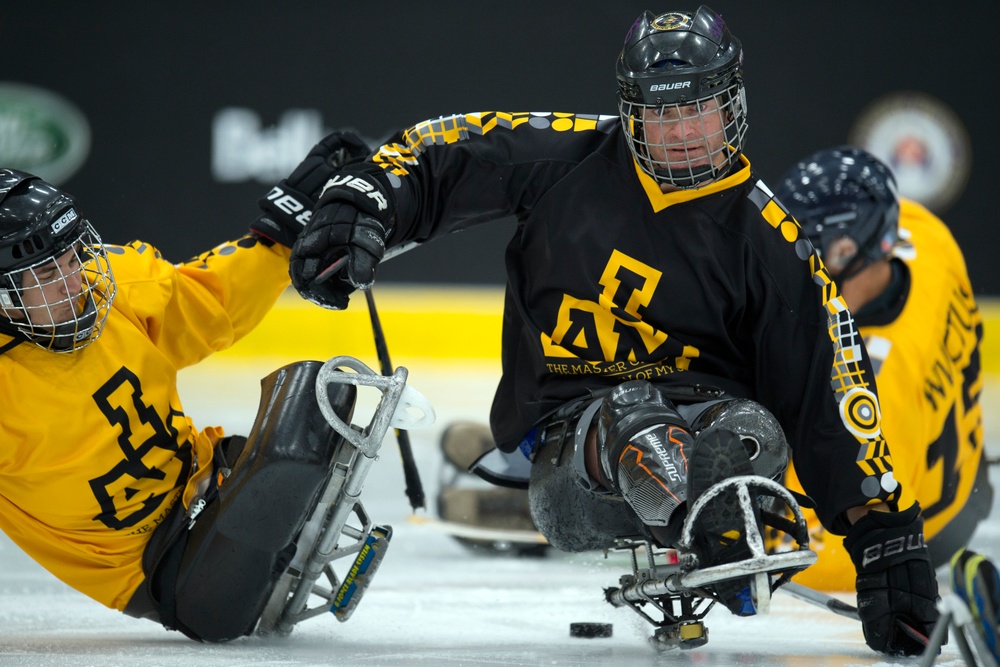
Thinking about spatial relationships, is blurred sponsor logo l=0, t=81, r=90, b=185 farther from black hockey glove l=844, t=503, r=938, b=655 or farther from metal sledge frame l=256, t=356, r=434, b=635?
black hockey glove l=844, t=503, r=938, b=655

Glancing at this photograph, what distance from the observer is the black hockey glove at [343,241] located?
75.0 inches

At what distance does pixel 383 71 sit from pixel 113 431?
351 centimetres

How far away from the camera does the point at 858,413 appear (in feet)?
6.10

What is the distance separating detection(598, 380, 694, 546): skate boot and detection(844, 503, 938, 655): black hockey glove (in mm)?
397

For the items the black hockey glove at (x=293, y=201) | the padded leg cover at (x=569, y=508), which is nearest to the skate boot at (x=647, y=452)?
the padded leg cover at (x=569, y=508)

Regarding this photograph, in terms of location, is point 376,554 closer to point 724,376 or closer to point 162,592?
point 162,592

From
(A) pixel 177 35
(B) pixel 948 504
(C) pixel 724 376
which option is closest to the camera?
(C) pixel 724 376

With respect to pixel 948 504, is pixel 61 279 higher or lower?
higher

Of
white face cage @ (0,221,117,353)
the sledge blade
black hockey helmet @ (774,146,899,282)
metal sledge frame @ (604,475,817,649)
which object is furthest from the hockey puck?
black hockey helmet @ (774,146,899,282)

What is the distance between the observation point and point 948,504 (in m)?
2.71

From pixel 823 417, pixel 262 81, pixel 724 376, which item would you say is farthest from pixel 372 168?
pixel 262 81

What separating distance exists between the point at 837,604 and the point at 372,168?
109 centimetres

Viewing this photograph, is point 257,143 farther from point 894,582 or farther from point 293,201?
point 894,582

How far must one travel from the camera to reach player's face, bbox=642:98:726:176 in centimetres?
183
